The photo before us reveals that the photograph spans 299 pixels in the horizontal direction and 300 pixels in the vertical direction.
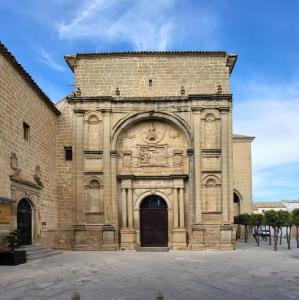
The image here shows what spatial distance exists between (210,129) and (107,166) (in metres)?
5.78

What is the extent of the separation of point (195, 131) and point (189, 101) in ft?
5.46

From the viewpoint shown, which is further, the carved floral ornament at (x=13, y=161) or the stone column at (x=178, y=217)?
the stone column at (x=178, y=217)

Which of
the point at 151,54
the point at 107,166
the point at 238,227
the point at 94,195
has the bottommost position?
the point at 238,227

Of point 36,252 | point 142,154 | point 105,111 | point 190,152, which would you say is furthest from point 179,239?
point 36,252

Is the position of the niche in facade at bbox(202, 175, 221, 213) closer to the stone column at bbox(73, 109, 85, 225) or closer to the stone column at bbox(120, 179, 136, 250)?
the stone column at bbox(120, 179, 136, 250)

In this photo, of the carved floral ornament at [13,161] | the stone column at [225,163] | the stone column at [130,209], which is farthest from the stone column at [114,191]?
the carved floral ornament at [13,161]

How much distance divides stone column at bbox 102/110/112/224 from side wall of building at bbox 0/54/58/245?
263 centimetres

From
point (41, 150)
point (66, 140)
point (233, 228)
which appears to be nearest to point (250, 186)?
point (233, 228)

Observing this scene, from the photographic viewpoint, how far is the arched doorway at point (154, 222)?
2389 cm

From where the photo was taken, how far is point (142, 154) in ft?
79.7

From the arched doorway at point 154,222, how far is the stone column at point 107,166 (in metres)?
1.91

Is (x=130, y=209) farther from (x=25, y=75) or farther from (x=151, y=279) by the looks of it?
(x=151, y=279)

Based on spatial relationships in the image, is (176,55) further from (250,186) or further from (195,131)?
(250,186)

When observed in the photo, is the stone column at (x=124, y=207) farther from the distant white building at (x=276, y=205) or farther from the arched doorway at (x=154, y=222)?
the distant white building at (x=276, y=205)
